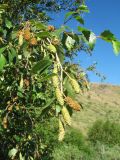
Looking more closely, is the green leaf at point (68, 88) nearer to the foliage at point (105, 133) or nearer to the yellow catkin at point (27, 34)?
the yellow catkin at point (27, 34)

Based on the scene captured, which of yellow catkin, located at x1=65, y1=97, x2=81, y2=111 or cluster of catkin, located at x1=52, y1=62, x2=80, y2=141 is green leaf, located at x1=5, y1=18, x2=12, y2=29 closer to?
cluster of catkin, located at x1=52, y1=62, x2=80, y2=141

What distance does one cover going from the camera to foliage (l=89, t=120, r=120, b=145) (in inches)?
1962

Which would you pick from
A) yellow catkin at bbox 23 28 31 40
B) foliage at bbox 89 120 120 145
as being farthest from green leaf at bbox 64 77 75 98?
foliage at bbox 89 120 120 145

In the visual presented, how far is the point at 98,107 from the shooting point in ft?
253

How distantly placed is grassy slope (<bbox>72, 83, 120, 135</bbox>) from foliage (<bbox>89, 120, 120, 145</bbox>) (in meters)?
4.82

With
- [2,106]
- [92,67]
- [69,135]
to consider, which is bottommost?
[69,135]

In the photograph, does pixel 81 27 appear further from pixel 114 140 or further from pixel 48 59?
pixel 114 140

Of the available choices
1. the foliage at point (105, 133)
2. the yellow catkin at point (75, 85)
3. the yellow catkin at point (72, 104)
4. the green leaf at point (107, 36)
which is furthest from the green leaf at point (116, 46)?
the foliage at point (105, 133)

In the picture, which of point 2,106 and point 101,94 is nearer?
point 2,106

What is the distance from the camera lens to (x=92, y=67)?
12422mm

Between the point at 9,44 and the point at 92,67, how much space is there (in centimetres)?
967

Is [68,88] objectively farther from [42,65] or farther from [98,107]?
[98,107]

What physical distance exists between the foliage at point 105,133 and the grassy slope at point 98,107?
15.8ft

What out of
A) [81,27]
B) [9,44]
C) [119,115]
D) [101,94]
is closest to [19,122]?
[9,44]
